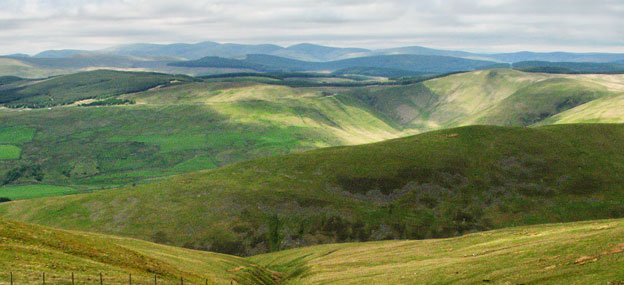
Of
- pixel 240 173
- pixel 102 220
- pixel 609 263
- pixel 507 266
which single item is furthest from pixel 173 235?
pixel 609 263

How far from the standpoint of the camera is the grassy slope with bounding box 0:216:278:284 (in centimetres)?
4600

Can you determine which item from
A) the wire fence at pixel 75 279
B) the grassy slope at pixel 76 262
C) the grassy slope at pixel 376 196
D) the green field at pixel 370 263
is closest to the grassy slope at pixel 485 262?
the green field at pixel 370 263

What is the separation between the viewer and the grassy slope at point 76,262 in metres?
46.0

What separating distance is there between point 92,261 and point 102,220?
95.0 meters

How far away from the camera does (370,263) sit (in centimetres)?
7819

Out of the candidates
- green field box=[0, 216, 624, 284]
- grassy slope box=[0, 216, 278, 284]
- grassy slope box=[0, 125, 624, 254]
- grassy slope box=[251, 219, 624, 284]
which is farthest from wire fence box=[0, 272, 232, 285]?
grassy slope box=[0, 125, 624, 254]

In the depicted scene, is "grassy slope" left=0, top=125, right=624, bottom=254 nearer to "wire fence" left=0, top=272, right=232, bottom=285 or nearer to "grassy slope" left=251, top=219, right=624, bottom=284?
"grassy slope" left=251, top=219, right=624, bottom=284

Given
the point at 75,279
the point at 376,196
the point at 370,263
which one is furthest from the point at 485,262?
the point at 376,196

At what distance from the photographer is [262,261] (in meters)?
109

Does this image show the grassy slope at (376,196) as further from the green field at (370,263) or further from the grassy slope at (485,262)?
the green field at (370,263)

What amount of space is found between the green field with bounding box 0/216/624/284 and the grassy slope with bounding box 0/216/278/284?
10cm

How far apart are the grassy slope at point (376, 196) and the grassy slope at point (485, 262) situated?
39.0 m

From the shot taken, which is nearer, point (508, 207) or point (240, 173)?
point (508, 207)

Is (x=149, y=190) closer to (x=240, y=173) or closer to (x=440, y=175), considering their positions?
(x=240, y=173)
